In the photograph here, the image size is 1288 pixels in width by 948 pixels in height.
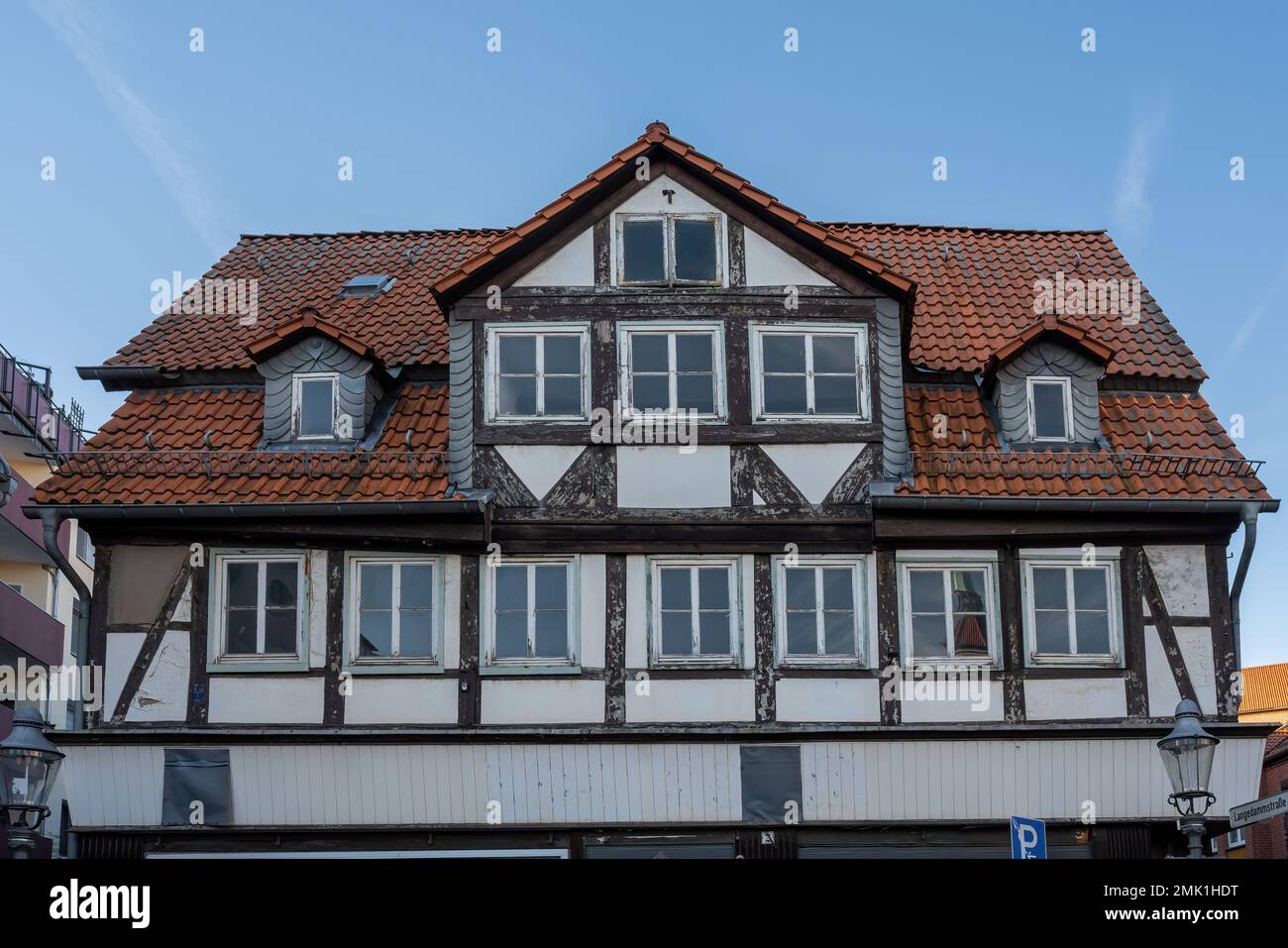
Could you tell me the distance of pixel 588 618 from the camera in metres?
19.1

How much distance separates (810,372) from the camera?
1983 centimetres

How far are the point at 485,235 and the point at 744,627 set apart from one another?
26.8 ft

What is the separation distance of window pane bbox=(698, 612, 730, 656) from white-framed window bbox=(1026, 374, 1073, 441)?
435cm

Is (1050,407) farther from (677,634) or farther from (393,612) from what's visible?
(393,612)

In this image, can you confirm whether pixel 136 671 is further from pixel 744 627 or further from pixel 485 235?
pixel 485 235

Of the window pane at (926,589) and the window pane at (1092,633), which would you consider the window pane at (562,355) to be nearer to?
the window pane at (926,589)

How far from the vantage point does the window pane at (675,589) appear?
1928 centimetres

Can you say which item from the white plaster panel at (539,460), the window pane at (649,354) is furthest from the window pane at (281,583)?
the window pane at (649,354)

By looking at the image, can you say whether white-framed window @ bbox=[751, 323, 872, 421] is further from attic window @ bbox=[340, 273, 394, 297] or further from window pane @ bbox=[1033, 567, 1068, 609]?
attic window @ bbox=[340, 273, 394, 297]

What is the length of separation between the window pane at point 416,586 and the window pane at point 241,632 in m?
1.68

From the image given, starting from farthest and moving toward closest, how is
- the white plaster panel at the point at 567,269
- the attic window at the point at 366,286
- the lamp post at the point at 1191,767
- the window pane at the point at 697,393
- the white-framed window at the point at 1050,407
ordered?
the attic window at the point at 366,286 < the white-framed window at the point at 1050,407 < the white plaster panel at the point at 567,269 < the window pane at the point at 697,393 < the lamp post at the point at 1191,767

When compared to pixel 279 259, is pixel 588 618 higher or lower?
lower
